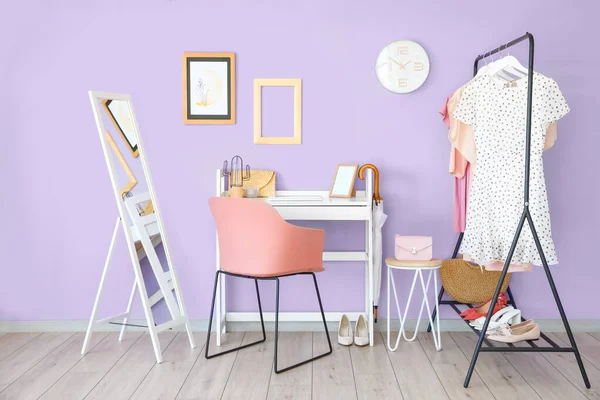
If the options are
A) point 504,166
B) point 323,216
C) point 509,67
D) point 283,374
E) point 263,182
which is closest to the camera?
point 283,374

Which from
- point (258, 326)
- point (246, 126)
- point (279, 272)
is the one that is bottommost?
point (258, 326)

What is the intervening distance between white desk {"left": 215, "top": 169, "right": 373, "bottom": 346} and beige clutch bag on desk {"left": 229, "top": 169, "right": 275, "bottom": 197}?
0.06 m

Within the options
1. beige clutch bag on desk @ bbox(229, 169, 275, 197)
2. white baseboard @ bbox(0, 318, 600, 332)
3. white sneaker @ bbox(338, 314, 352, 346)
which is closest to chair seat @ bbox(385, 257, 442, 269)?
white sneaker @ bbox(338, 314, 352, 346)

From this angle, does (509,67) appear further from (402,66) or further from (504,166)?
(402,66)

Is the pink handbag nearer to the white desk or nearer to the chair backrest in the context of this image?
the white desk

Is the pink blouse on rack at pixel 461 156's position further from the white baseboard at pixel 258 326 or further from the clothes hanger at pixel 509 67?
the white baseboard at pixel 258 326

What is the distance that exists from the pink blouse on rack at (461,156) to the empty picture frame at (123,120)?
176 centimetres

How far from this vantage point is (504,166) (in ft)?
9.66

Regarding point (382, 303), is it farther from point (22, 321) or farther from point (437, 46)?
point (22, 321)

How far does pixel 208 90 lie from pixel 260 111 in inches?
13.5

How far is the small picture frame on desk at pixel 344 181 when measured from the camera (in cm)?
342

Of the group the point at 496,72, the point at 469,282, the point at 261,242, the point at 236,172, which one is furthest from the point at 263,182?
the point at 496,72

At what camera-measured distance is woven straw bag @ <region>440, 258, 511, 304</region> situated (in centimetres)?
339

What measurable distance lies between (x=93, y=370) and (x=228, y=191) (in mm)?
1213
